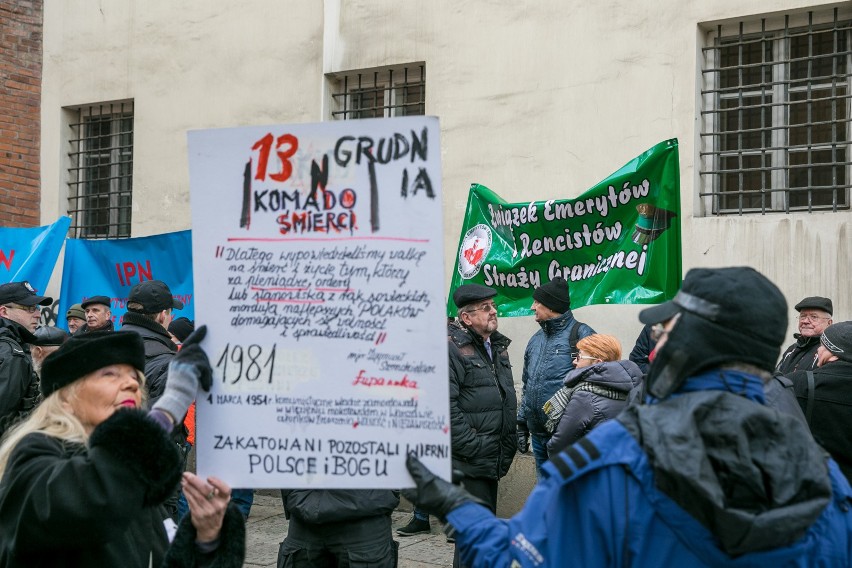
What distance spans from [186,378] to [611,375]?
3.12m

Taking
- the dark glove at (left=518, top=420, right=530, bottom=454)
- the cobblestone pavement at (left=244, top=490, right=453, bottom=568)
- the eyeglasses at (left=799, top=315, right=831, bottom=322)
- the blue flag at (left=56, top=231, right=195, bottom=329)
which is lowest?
the cobblestone pavement at (left=244, top=490, right=453, bottom=568)

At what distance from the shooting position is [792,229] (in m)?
7.34

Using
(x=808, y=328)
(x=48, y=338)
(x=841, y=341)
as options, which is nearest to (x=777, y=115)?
(x=808, y=328)

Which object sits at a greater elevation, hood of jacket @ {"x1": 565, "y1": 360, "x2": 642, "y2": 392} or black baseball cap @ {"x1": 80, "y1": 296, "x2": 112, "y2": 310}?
black baseball cap @ {"x1": 80, "y1": 296, "x2": 112, "y2": 310}

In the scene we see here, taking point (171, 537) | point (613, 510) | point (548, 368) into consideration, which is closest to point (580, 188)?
point (548, 368)

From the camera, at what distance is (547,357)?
7043 millimetres

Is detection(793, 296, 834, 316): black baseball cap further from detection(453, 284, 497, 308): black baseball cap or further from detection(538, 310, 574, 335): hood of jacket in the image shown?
detection(453, 284, 497, 308): black baseball cap

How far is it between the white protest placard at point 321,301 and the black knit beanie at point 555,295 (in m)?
4.07

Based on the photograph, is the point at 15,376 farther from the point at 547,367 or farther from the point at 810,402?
the point at 810,402

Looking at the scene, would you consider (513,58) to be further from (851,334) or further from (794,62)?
(851,334)

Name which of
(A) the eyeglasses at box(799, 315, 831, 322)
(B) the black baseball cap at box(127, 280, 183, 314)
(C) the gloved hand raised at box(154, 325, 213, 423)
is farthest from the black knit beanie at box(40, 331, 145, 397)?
(A) the eyeglasses at box(799, 315, 831, 322)

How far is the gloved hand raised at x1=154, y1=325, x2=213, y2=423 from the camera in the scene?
8.80 ft

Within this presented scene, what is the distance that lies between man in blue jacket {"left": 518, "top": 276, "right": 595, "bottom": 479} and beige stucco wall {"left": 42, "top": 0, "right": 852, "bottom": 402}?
1051 mm

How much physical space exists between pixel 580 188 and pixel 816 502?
6380 millimetres
